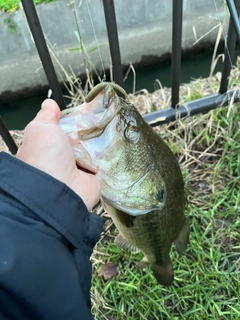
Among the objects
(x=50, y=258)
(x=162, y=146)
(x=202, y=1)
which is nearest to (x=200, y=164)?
(x=162, y=146)

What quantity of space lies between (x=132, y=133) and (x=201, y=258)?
1.08 metres

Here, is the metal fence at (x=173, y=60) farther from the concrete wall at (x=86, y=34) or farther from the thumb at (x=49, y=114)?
the concrete wall at (x=86, y=34)

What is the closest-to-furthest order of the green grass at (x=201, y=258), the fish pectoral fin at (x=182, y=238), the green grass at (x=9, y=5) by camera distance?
the fish pectoral fin at (x=182, y=238) → the green grass at (x=201, y=258) → the green grass at (x=9, y=5)

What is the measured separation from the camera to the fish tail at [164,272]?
5.32 ft

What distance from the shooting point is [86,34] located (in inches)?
152

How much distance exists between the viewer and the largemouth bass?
1.02m

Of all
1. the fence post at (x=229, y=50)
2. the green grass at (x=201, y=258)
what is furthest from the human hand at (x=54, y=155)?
the fence post at (x=229, y=50)

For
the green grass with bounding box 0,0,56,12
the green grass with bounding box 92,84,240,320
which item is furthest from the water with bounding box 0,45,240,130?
the green grass with bounding box 92,84,240,320

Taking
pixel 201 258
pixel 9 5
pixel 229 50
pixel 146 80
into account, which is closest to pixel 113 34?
pixel 229 50

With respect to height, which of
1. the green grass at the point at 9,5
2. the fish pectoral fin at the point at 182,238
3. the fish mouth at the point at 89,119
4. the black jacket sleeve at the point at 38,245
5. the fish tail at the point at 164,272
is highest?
the fish mouth at the point at 89,119

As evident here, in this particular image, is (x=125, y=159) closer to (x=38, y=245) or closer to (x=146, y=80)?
(x=38, y=245)

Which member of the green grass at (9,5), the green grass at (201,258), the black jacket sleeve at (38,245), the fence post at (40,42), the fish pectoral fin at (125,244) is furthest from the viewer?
the green grass at (9,5)

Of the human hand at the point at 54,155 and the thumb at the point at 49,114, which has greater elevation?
the thumb at the point at 49,114

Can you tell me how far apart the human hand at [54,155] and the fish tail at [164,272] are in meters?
0.70
